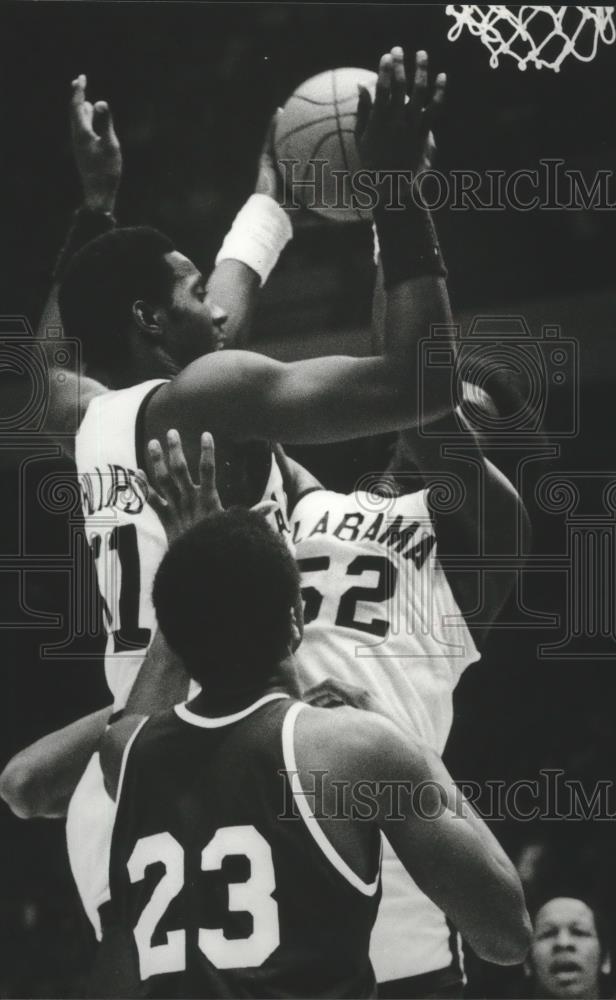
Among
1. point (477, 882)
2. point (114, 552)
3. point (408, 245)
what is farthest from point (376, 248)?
point (477, 882)

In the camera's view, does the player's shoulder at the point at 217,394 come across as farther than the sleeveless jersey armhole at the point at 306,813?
Yes

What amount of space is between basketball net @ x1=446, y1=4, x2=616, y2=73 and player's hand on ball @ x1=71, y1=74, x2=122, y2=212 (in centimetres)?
89

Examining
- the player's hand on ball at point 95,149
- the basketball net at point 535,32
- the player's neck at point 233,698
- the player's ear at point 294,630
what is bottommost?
the player's neck at point 233,698

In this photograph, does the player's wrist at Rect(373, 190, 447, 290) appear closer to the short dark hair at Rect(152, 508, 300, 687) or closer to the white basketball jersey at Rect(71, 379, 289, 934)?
the white basketball jersey at Rect(71, 379, 289, 934)

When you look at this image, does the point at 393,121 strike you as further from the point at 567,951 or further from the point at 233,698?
the point at 567,951

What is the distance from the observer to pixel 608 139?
10.2 feet

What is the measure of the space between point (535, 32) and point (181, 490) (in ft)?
4.78

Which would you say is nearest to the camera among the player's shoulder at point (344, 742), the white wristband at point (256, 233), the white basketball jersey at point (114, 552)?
the player's shoulder at point (344, 742)

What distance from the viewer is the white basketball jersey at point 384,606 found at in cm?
295

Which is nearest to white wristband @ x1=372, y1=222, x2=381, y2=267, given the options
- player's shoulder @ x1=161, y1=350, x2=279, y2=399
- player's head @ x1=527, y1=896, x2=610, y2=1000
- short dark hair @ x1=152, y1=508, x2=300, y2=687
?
player's shoulder @ x1=161, y1=350, x2=279, y2=399

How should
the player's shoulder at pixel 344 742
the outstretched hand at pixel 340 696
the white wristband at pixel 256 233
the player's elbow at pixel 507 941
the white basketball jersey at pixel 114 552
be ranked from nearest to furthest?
the player's shoulder at pixel 344 742 → the player's elbow at pixel 507 941 → the outstretched hand at pixel 340 696 → the white basketball jersey at pixel 114 552 → the white wristband at pixel 256 233

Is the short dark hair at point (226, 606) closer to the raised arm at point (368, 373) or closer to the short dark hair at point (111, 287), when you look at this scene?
the raised arm at point (368, 373)

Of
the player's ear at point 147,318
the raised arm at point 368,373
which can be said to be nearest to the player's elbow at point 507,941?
the raised arm at point 368,373

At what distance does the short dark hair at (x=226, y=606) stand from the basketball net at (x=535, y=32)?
1.44m
